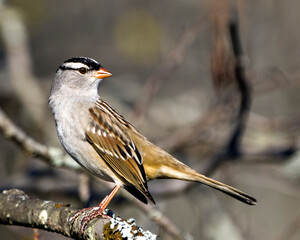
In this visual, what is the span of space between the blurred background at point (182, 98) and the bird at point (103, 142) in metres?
0.51

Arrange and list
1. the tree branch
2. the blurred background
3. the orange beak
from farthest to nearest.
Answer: the blurred background, the orange beak, the tree branch

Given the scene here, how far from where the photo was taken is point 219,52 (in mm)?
4586

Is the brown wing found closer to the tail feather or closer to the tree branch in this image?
the tail feather

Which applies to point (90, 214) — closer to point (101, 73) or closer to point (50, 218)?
point (50, 218)

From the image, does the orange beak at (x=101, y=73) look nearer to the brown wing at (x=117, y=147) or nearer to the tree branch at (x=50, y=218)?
the brown wing at (x=117, y=147)

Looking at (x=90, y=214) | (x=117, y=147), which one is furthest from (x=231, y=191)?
(x=90, y=214)

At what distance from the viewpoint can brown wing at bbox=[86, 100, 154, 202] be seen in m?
3.95

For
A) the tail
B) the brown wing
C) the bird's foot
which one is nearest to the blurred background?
the tail

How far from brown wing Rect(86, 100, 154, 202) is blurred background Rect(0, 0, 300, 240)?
604 mm

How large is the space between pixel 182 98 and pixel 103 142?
9.94 ft

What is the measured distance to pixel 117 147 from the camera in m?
4.19

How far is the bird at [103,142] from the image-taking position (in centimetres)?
391

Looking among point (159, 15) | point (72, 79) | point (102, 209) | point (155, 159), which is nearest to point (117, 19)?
point (159, 15)

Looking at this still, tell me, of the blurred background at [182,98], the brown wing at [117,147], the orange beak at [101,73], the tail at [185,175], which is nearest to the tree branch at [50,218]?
the brown wing at [117,147]
